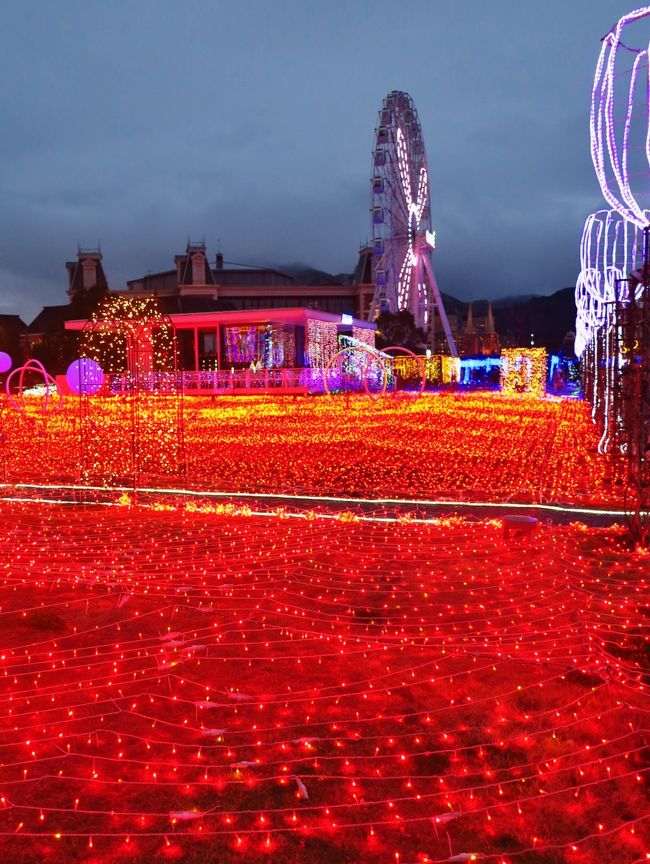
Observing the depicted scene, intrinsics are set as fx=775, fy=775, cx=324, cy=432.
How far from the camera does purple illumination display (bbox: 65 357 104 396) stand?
982cm

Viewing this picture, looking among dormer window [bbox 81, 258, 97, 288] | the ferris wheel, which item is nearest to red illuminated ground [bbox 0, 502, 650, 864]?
the ferris wheel

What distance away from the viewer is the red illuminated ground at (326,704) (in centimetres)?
273

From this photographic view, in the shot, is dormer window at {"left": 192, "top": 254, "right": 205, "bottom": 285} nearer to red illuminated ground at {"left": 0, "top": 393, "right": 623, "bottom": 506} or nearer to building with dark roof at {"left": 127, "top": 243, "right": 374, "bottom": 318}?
building with dark roof at {"left": 127, "top": 243, "right": 374, "bottom": 318}

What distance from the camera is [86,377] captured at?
37.4ft

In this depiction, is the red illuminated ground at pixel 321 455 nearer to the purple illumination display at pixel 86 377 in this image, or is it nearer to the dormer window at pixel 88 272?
the purple illumination display at pixel 86 377

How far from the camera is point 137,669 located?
4117 millimetres

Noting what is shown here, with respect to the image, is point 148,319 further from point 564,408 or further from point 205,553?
point 564,408

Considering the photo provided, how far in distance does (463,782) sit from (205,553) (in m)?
3.66

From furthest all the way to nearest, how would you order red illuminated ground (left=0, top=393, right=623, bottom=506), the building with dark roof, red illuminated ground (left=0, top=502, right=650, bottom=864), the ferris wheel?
the building with dark roof
the ferris wheel
red illuminated ground (left=0, top=393, right=623, bottom=506)
red illuminated ground (left=0, top=502, right=650, bottom=864)

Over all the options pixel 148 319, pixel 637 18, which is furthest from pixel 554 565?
pixel 148 319

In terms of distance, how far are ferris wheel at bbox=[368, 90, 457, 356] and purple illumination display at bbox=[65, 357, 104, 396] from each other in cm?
2714

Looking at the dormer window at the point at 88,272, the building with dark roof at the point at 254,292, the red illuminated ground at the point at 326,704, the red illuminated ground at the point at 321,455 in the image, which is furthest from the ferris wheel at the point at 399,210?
the red illuminated ground at the point at 326,704

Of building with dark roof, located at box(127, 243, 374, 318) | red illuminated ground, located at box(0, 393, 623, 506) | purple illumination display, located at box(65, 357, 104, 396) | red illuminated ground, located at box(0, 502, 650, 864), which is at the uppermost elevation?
building with dark roof, located at box(127, 243, 374, 318)

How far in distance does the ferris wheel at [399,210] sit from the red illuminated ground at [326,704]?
37.1 metres
